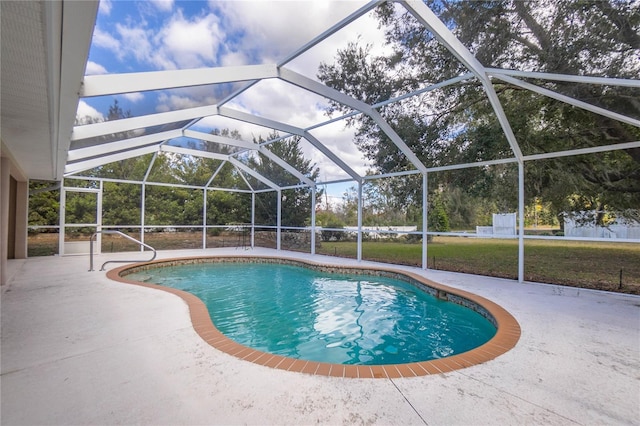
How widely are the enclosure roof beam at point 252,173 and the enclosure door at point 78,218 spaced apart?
4.73 meters

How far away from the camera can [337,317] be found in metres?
4.88

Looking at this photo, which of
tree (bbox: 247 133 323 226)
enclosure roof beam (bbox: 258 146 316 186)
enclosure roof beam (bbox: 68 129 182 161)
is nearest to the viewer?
enclosure roof beam (bbox: 68 129 182 161)

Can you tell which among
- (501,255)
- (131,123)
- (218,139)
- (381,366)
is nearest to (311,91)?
(131,123)

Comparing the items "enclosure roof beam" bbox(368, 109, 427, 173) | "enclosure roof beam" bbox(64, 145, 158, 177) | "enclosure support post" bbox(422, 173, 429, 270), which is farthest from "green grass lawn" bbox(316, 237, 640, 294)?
"enclosure roof beam" bbox(64, 145, 158, 177)

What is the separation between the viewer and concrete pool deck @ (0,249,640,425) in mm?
1958

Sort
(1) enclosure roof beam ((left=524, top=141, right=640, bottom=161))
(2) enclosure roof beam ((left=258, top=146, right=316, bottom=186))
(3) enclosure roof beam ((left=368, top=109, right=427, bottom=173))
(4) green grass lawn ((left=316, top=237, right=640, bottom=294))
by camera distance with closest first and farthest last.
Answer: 1. (1) enclosure roof beam ((left=524, top=141, right=640, bottom=161))
2. (4) green grass lawn ((left=316, top=237, right=640, bottom=294))
3. (3) enclosure roof beam ((left=368, top=109, right=427, bottom=173))
4. (2) enclosure roof beam ((left=258, top=146, right=316, bottom=186))

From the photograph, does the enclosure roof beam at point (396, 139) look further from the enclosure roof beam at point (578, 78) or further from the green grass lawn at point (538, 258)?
the enclosure roof beam at point (578, 78)

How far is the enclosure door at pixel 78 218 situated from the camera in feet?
32.7

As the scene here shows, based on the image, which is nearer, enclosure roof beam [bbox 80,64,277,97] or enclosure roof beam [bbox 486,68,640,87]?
enclosure roof beam [bbox 486,68,640,87]

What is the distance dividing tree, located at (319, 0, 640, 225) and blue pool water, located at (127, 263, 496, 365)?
353 cm

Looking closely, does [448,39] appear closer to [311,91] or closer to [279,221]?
[311,91]

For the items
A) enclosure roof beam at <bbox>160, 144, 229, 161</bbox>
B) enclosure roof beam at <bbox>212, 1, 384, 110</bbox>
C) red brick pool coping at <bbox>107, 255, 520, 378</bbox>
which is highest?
enclosure roof beam at <bbox>212, 1, 384, 110</bbox>

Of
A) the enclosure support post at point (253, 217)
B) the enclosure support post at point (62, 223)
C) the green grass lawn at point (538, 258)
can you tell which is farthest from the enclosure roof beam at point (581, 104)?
the enclosure support post at point (62, 223)

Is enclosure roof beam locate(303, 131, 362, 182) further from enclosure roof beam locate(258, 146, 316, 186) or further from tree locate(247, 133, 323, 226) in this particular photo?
tree locate(247, 133, 323, 226)
